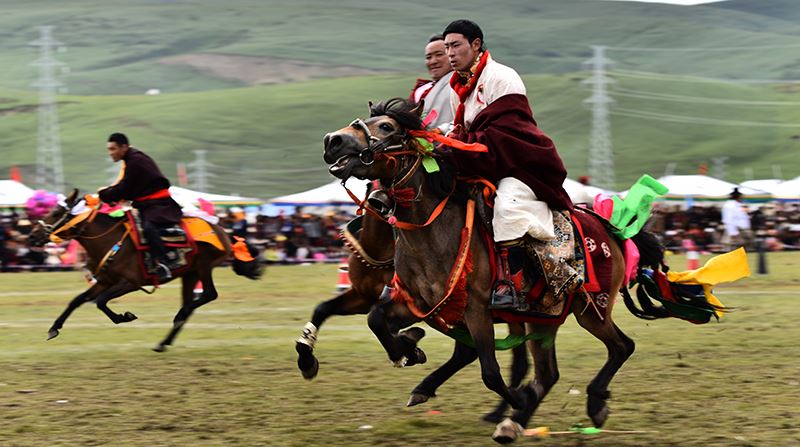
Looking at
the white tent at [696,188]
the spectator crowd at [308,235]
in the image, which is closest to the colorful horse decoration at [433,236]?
the spectator crowd at [308,235]

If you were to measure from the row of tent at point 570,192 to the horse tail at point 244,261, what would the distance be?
1253 centimetres

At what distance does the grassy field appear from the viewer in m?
8.09

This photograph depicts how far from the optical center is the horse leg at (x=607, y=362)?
27.0 feet

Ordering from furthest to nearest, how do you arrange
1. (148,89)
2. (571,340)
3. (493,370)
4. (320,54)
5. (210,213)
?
(320,54), (148,89), (210,213), (571,340), (493,370)

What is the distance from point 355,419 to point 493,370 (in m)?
1.78

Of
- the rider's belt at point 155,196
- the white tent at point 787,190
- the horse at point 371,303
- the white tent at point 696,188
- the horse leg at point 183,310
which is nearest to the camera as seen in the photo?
the horse at point 371,303

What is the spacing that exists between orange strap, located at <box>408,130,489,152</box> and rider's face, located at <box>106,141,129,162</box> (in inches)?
296

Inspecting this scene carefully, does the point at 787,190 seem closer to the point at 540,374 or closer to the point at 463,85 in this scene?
the point at 540,374

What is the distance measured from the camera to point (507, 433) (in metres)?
7.50

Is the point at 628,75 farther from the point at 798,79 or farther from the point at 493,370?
the point at 493,370

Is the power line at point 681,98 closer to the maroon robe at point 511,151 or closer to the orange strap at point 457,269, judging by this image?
the maroon robe at point 511,151

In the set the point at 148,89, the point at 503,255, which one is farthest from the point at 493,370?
the point at 148,89

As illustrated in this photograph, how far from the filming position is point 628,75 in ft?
463

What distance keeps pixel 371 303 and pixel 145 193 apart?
581 cm
